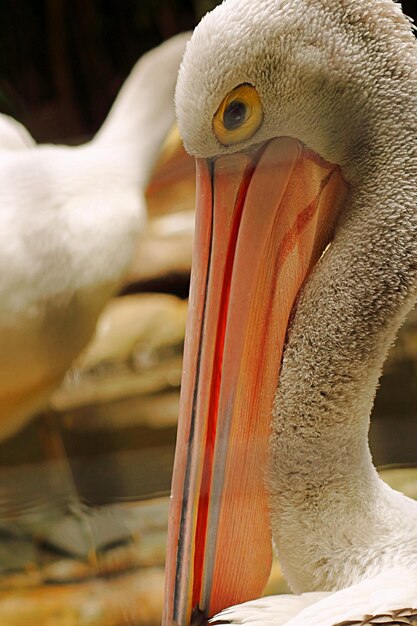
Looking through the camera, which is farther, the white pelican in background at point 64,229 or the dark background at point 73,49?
the white pelican in background at point 64,229

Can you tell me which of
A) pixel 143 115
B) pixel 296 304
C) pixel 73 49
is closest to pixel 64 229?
pixel 143 115

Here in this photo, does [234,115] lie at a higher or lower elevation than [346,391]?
higher

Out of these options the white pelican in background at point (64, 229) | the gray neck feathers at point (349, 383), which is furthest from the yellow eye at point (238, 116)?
the white pelican in background at point (64, 229)

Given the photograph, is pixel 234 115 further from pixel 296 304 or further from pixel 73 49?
pixel 73 49

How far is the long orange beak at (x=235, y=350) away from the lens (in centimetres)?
85

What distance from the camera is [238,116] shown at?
2.61ft

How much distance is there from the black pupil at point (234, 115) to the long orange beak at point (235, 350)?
4cm

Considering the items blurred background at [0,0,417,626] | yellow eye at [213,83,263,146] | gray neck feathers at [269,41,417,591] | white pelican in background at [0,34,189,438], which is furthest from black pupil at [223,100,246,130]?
white pelican in background at [0,34,189,438]

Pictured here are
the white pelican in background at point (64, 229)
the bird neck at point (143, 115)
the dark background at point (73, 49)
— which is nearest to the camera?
the dark background at point (73, 49)

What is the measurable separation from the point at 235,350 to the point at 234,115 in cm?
21

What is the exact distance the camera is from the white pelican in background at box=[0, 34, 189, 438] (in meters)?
1.35

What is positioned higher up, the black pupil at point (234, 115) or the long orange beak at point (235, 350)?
the black pupil at point (234, 115)

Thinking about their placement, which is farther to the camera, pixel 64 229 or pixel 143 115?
pixel 143 115

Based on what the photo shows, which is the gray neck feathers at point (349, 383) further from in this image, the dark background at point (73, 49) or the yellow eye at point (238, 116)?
the dark background at point (73, 49)
